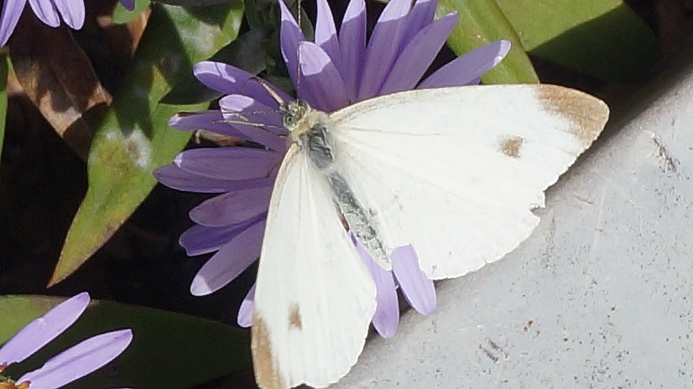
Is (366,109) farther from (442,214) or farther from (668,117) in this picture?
(668,117)

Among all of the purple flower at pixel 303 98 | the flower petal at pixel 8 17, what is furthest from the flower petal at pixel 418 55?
the flower petal at pixel 8 17

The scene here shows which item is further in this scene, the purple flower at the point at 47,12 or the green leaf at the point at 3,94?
the green leaf at the point at 3,94

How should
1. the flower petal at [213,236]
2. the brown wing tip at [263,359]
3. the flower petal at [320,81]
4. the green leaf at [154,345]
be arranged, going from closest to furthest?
the brown wing tip at [263,359] < the flower petal at [320,81] < the flower petal at [213,236] < the green leaf at [154,345]

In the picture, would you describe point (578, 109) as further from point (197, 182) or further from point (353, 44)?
point (197, 182)

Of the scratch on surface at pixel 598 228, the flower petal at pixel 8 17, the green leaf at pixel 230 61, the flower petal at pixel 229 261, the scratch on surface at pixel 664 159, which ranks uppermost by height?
the flower petal at pixel 8 17

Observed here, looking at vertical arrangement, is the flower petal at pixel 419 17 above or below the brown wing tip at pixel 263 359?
above

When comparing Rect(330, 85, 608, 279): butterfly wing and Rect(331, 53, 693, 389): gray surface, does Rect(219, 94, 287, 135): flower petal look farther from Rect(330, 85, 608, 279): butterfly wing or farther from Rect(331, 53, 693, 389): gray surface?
Rect(331, 53, 693, 389): gray surface

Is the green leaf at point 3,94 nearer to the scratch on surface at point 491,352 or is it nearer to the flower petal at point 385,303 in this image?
the flower petal at point 385,303

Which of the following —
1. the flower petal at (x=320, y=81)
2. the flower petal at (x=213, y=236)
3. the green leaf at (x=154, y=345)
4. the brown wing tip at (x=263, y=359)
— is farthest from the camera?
the green leaf at (x=154, y=345)
